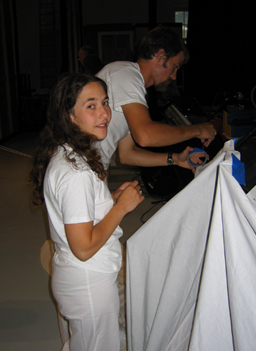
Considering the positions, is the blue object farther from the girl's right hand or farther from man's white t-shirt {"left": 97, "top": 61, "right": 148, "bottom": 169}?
man's white t-shirt {"left": 97, "top": 61, "right": 148, "bottom": 169}

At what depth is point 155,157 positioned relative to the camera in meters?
1.53

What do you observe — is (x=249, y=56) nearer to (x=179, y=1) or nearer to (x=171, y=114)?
(x=179, y=1)

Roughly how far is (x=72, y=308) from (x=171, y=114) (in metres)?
1.35

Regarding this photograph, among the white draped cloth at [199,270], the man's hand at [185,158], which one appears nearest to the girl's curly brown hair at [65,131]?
the white draped cloth at [199,270]

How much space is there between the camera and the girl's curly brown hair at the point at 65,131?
2.98 feet

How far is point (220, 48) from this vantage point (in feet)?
23.1

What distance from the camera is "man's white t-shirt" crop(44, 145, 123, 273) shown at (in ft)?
2.68

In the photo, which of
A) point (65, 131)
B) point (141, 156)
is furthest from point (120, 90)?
point (65, 131)

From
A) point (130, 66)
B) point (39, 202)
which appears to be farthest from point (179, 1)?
point (39, 202)

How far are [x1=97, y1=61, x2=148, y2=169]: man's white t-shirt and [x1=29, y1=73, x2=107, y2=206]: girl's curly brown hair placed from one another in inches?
14.4

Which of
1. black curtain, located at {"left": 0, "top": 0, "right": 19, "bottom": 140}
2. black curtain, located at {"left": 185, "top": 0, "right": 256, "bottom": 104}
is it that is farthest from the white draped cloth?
black curtain, located at {"left": 185, "top": 0, "right": 256, "bottom": 104}

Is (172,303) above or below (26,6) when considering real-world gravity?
below

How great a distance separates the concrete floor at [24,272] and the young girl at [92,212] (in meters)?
0.39

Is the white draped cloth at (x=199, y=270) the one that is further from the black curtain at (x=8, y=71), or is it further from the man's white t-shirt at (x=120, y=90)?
the black curtain at (x=8, y=71)
